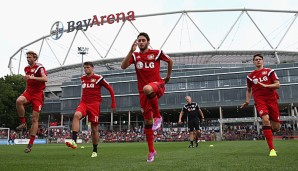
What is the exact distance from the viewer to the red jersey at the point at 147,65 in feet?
22.0

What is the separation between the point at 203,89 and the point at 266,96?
52380 millimetres

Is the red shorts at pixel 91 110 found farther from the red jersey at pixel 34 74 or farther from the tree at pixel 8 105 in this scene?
the tree at pixel 8 105

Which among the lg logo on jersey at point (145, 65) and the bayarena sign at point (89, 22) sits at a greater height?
the bayarena sign at point (89, 22)

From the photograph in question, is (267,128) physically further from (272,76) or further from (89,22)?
(89,22)

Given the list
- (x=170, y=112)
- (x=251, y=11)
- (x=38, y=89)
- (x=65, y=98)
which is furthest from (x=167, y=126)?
(x=38, y=89)

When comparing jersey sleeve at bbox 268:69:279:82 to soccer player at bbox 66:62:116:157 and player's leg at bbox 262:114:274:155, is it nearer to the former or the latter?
player's leg at bbox 262:114:274:155

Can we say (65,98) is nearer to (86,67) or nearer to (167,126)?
(167,126)

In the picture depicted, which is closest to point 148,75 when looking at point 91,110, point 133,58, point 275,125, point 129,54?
point 133,58

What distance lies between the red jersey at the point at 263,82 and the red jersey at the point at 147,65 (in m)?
2.99

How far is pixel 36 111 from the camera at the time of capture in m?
9.07

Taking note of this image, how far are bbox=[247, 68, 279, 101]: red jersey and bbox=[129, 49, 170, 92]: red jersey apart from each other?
299 centimetres

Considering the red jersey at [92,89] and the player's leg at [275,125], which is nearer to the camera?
the player's leg at [275,125]

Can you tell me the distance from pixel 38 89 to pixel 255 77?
6228 millimetres

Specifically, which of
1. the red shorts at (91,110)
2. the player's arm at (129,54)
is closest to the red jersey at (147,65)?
the player's arm at (129,54)
